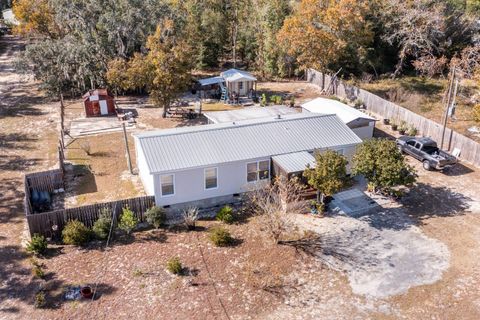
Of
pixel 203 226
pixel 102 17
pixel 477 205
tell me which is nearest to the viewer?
pixel 203 226

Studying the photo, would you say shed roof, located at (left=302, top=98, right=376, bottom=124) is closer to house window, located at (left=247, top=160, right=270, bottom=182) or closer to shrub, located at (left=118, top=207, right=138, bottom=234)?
house window, located at (left=247, top=160, right=270, bottom=182)

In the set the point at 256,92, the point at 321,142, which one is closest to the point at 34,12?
the point at 256,92

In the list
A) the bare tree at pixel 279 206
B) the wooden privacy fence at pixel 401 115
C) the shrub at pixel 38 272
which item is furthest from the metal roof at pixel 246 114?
the shrub at pixel 38 272

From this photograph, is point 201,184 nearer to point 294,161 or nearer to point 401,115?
point 294,161

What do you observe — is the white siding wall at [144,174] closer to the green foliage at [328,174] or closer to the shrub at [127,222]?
the shrub at [127,222]

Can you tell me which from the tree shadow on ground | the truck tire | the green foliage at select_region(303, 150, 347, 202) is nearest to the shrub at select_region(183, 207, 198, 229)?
the green foliage at select_region(303, 150, 347, 202)

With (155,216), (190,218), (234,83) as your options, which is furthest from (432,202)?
(234,83)

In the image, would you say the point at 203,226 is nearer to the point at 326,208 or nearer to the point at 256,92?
the point at 326,208
